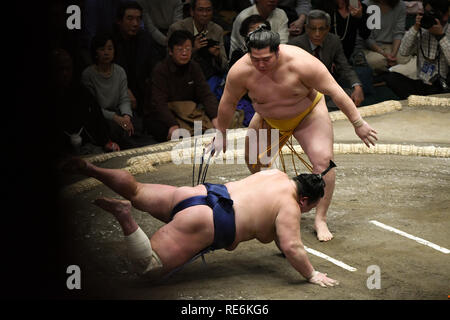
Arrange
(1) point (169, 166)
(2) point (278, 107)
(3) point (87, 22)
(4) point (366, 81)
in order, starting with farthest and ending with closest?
(4) point (366, 81), (3) point (87, 22), (1) point (169, 166), (2) point (278, 107)

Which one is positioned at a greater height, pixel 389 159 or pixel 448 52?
pixel 448 52

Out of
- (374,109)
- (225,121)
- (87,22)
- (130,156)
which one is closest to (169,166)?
(130,156)

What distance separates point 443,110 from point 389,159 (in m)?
1.22

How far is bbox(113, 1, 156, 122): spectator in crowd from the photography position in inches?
199

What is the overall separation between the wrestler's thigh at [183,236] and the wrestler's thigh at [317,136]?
2.37 feet

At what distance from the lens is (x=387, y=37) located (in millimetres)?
6207

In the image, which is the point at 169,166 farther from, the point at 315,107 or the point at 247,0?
the point at 247,0

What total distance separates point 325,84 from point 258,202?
0.69 metres

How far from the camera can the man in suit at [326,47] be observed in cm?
507

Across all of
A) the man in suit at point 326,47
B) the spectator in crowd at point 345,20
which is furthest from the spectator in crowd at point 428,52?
the man in suit at point 326,47

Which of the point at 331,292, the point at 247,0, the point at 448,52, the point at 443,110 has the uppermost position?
the point at 247,0

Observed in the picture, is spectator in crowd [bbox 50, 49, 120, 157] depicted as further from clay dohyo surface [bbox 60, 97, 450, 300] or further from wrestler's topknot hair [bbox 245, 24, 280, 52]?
wrestler's topknot hair [bbox 245, 24, 280, 52]

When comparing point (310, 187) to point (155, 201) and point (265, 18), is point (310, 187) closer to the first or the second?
point (155, 201)

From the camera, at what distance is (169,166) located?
4340 millimetres
